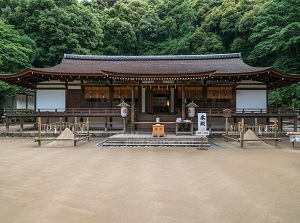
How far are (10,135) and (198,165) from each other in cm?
1355

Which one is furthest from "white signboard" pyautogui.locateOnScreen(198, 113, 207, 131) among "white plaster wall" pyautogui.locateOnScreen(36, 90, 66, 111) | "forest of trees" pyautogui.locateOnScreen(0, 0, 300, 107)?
"forest of trees" pyautogui.locateOnScreen(0, 0, 300, 107)

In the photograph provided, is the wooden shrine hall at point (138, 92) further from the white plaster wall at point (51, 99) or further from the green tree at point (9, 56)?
the green tree at point (9, 56)

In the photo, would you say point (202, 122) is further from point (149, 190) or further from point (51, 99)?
point (51, 99)

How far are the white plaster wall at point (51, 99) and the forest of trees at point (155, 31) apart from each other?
A: 22.7ft

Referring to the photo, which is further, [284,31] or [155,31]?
[155,31]

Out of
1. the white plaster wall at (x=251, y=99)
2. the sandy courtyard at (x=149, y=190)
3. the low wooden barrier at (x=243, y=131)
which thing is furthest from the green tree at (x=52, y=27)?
the sandy courtyard at (x=149, y=190)

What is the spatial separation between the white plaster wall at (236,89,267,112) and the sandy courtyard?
8843 millimetres

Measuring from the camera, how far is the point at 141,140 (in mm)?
11219

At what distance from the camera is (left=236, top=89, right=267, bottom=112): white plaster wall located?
16.0 metres

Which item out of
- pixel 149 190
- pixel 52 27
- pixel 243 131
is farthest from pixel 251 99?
pixel 52 27

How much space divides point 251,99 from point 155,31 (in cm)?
3169

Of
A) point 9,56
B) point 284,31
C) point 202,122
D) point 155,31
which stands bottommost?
point 202,122

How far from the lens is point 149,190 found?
15.2 ft

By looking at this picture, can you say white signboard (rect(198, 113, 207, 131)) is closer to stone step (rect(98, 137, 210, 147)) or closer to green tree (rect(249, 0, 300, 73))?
stone step (rect(98, 137, 210, 147))
